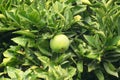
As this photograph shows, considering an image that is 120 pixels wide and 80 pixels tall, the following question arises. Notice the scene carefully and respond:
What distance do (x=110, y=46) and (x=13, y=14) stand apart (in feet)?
2.55

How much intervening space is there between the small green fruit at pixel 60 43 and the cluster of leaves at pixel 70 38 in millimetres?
58

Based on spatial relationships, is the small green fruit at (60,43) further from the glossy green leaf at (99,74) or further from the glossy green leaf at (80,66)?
the glossy green leaf at (99,74)

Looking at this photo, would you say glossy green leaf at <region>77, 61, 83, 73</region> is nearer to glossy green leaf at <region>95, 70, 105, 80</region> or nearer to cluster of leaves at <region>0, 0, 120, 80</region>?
cluster of leaves at <region>0, 0, 120, 80</region>

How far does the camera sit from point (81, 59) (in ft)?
9.29

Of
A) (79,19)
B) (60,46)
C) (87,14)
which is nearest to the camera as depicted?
(60,46)

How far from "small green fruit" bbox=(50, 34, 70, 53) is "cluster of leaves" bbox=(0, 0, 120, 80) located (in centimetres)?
6

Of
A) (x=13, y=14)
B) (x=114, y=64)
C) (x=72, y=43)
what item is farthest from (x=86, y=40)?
(x=13, y=14)

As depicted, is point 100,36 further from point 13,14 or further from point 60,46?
point 13,14

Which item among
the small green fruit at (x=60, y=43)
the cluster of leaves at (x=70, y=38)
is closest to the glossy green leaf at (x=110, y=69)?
the cluster of leaves at (x=70, y=38)

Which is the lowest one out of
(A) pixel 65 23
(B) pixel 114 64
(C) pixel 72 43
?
(B) pixel 114 64

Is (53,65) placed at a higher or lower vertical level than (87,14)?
lower

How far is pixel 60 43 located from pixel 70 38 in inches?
10.0

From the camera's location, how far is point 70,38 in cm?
287

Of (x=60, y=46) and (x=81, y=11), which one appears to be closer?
(x=60, y=46)
